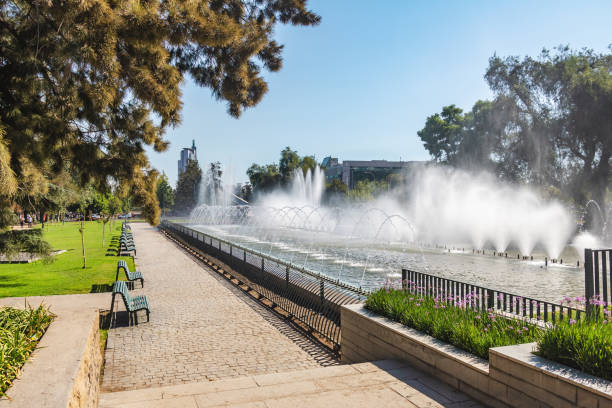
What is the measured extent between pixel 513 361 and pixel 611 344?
69cm

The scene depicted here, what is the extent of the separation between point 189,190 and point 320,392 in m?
95.8

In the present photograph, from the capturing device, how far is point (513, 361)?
363 cm

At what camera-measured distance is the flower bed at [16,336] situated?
3.30 meters

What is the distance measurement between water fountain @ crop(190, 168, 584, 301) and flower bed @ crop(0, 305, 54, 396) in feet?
29.5

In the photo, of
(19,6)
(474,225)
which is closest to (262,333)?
(19,6)

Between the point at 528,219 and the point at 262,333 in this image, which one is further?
the point at 528,219

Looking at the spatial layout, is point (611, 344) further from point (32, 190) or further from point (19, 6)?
point (19, 6)

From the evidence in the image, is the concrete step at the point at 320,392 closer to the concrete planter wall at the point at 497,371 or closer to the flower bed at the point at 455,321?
the concrete planter wall at the point at 497,371

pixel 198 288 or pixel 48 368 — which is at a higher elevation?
pixel 48 368

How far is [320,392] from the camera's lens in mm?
4336

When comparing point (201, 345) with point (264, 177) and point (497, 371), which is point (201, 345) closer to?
point (497, 371)

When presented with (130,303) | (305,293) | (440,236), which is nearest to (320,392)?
(305,293)

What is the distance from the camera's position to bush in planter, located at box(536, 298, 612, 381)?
10.8ft

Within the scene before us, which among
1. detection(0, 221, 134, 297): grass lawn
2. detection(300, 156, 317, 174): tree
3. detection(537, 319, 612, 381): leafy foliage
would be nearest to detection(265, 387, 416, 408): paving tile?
detection(537, 319, 612, 381): leafy foliage
